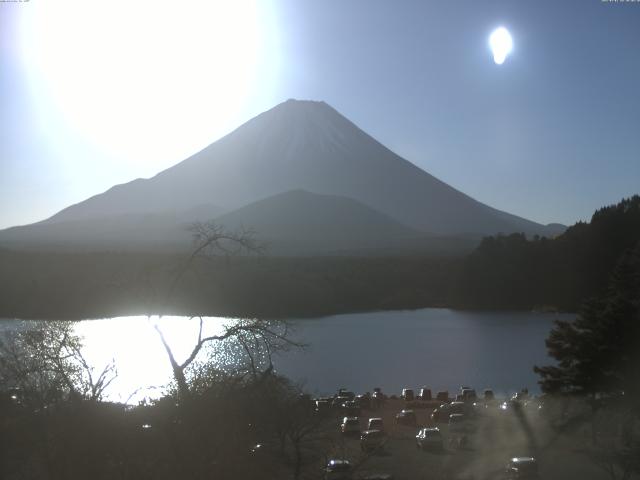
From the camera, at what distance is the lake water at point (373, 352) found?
64.1 feet

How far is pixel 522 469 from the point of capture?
29.3 ft

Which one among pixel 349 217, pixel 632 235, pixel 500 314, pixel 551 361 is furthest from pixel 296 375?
pixel 349 217

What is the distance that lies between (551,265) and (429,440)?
3937 cm

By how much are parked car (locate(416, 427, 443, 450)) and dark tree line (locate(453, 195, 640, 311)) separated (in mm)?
33559

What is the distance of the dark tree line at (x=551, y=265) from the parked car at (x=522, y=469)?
116ft

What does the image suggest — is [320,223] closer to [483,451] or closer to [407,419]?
[407,419]

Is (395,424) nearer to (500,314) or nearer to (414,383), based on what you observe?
(414,383)

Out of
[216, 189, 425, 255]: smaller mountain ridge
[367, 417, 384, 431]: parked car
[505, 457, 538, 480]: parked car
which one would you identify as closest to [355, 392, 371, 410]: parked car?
[367, 417, 384, 431]: parked car

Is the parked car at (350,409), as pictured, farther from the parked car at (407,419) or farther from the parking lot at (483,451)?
the parked car at (407,419)

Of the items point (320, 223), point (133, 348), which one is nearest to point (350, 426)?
point (133, 348)

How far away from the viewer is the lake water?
19.5 meters

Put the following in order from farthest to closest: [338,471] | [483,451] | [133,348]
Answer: [133,348]
[483,451]
[338,471]

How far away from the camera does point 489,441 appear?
11.6 meters

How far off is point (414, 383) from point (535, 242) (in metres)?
30.6
